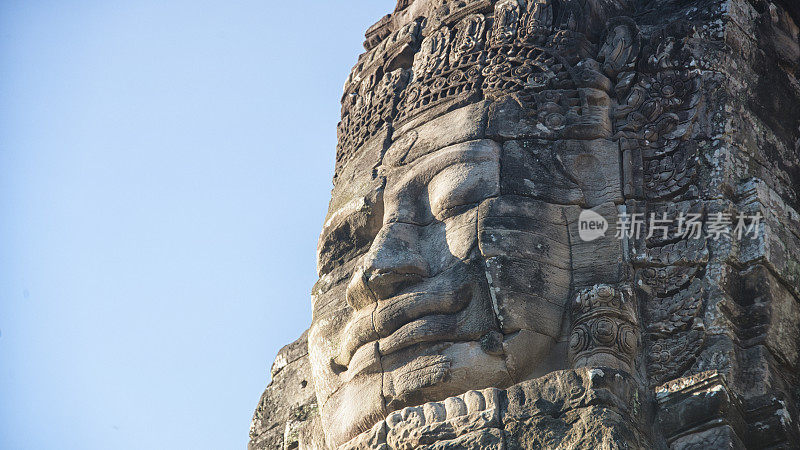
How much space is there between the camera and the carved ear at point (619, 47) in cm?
833

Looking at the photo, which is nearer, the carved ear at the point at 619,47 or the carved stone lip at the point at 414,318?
the carved stone lip at the point at 414,318

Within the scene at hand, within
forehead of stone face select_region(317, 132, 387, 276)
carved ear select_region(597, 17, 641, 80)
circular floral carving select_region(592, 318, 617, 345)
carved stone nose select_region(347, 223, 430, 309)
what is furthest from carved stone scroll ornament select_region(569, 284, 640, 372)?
carved ear select_region(597, 17, 641, 80)

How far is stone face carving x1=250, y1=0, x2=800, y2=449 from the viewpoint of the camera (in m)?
6.90

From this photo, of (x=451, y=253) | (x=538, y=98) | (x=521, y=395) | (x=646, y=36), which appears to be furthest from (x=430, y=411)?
(x=646, y=36)

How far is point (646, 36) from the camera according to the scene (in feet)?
27.8

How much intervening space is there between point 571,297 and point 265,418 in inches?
123

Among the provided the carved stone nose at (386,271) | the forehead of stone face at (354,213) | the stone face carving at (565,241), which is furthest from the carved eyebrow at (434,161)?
the carved stone nose at (386,271)

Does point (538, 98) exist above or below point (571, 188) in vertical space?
above

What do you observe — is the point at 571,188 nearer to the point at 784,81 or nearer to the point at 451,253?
the point at 451,253

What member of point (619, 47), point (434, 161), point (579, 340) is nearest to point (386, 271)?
point (434, 161)

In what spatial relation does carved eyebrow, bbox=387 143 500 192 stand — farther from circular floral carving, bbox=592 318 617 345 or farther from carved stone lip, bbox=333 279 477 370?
circular floral carving, bbox=592 318 617 345

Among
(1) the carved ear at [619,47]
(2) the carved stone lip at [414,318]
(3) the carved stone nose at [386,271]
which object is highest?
(1) the carved ear at [619,47]

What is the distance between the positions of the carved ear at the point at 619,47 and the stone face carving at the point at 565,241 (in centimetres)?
1

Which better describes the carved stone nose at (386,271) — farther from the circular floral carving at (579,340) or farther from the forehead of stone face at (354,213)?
the circular floral carving at (579,340)
